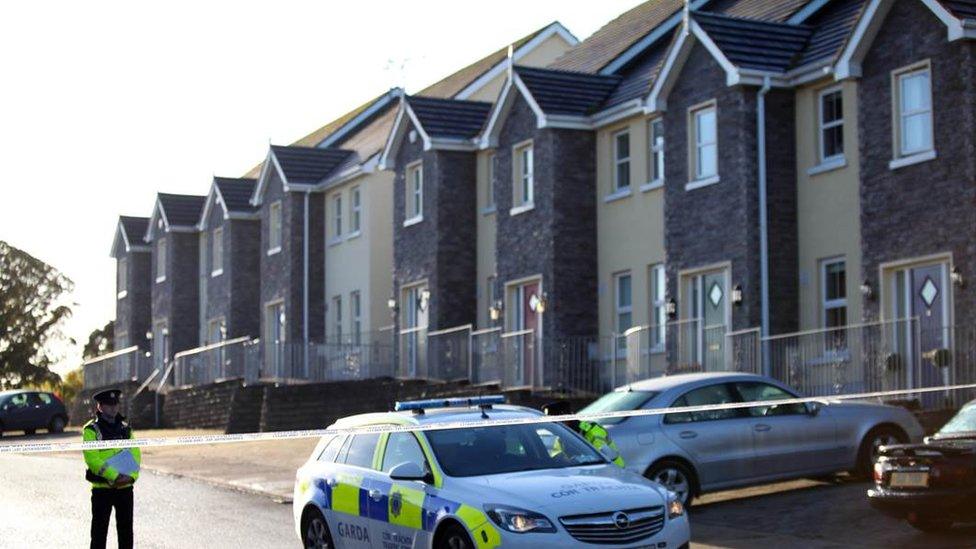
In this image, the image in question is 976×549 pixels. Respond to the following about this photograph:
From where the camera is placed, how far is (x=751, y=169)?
27531mm

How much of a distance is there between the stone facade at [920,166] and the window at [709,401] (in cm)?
546

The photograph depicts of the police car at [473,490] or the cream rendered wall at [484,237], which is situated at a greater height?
the cream rendered wall at [484,237]

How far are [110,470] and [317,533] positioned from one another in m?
1.84

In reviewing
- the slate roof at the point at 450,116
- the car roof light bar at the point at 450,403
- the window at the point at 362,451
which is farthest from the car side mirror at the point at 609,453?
the slate roof at the point at 450,116

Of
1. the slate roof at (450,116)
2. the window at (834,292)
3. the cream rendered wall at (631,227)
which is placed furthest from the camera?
the slate roof at (450,116)

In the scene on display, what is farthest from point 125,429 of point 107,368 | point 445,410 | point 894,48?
point 107,368

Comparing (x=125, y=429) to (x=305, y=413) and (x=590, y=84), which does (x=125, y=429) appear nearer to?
(x=590, y=84)

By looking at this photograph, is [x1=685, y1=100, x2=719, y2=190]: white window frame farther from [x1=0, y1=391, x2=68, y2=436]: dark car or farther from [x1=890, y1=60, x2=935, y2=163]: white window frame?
[x1=0, y1=391, x2=68, y2=436]: dark car

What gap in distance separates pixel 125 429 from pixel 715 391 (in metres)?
7.26

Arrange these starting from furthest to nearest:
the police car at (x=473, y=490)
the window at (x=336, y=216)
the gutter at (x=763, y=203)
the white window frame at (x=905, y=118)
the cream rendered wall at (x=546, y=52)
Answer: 1. the cream rendered wall at (x=546, y=52)
2. the window at (x=336, y=216)
3. the gutter at (x=763, y=203)
4. the white window frame at (x=905, y=118)
5. the police car at (x=473, y=490)

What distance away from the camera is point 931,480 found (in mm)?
15055

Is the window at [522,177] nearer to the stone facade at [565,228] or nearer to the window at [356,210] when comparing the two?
the stone facade at [565,228]

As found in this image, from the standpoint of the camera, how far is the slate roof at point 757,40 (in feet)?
91.1

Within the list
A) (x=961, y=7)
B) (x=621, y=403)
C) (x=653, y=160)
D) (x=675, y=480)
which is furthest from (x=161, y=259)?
(x=675, y=480)
